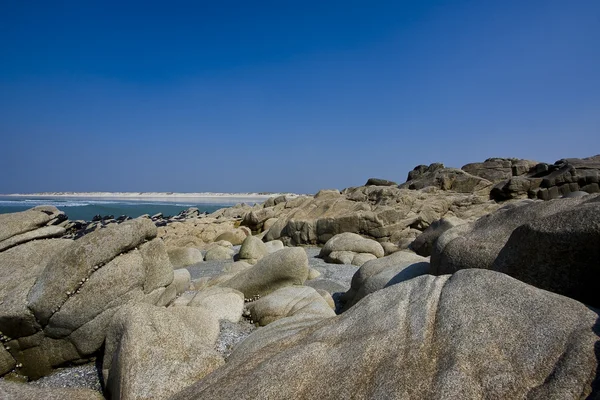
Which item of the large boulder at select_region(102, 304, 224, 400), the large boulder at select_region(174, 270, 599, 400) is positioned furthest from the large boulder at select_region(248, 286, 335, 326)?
the large boulder at select_region(174, 270, 599, 400)

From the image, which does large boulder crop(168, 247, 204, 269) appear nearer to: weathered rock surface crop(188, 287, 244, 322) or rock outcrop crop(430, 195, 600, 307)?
weathered rock surface crop(188, 287, 244, 322)

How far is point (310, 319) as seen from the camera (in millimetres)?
5191

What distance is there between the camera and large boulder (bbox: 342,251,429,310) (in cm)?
720

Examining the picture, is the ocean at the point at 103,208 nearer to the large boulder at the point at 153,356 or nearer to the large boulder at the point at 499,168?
the large boulder at the point at 499,168

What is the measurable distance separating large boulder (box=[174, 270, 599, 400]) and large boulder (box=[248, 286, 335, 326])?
2.88 meters

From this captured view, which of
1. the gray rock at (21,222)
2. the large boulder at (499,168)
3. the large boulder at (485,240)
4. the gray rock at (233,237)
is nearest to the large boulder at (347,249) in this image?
the gray rock at (233,237)

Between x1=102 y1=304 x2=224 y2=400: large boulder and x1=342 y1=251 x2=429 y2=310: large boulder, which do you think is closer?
x1=102 y1=304 x2=224 y2=400: large boulder

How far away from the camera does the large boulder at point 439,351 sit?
2.62 m

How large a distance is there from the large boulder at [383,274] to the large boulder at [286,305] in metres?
0.99

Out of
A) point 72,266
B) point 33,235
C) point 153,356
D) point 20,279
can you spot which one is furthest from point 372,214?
point 153,356

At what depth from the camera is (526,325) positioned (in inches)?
118

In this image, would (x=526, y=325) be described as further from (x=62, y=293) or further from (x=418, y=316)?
(x=62, y=293)

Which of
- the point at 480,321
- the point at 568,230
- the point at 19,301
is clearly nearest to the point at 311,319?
the point at 480,321

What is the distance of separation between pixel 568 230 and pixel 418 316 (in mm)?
1994
